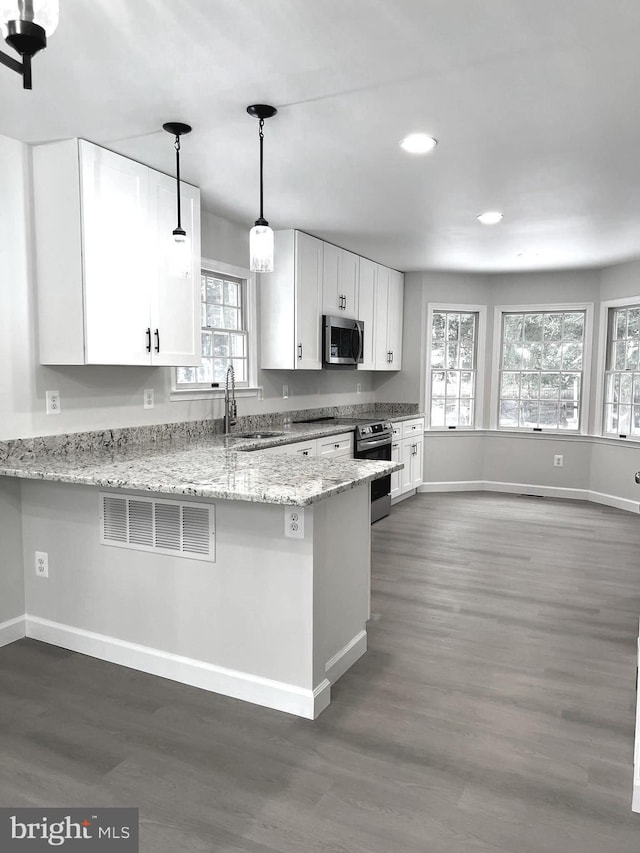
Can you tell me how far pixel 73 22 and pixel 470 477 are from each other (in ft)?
19.9

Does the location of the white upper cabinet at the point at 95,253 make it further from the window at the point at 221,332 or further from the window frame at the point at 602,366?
the window frame at the point at 602,366

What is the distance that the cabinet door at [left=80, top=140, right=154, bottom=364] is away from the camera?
2895 millimetres

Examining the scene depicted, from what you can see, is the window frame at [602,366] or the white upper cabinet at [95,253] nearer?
the white upper cabinet at [95,253]

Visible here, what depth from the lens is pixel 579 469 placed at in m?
6.70

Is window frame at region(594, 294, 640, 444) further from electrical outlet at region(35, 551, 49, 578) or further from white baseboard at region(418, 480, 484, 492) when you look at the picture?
electrical outlet at region(35, 551, 49, 578)

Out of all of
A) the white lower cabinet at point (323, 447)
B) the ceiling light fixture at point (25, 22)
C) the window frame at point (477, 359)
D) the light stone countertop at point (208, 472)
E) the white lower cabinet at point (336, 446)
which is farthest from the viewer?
the window frame at point (477, 359)

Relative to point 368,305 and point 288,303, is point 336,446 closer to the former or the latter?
point 288,303

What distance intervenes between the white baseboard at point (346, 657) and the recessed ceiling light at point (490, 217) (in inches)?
114

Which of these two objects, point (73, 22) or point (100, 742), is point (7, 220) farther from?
point (100, 742)

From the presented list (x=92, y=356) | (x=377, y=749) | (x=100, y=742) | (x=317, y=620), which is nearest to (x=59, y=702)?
(x=100, y=742)

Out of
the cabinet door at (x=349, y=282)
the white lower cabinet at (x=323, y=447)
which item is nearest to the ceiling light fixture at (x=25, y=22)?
the white lower cabinet at (x=323, y=447)

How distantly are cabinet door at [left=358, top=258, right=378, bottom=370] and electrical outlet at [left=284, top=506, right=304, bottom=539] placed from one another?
3690 millimetres

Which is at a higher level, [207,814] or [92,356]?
[92,356]

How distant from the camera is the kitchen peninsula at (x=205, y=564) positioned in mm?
2361
